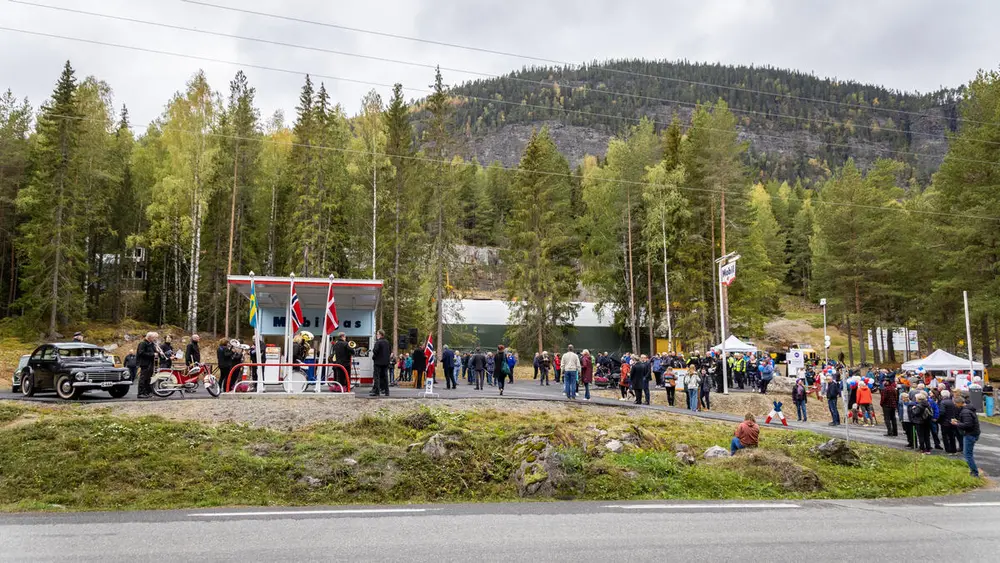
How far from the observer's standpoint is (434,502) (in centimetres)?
977

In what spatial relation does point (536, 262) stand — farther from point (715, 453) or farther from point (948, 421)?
point (715, 453)

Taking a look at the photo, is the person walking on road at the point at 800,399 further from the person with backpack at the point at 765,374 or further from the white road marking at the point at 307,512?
the white road marking at the point at 307,512

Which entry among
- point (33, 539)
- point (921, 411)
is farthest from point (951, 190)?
point (33, 539)

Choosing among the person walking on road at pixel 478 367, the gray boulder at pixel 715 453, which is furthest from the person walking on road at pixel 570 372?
the gray boulder at pixel 715 453

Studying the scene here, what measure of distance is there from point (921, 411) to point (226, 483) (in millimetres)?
15305

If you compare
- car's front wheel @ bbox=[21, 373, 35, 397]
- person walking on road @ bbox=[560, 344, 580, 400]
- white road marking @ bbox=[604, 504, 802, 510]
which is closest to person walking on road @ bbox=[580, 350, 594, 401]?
person walking on road @ bbox=[560, 344, 580, 400]

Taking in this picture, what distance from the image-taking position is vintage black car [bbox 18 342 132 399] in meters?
16.8

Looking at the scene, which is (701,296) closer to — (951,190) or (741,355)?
(741,355)

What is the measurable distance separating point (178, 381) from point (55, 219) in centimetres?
2322

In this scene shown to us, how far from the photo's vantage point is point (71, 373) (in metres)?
16.8

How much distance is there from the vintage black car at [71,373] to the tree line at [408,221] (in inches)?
692

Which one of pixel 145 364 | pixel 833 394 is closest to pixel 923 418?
pixel 833 394

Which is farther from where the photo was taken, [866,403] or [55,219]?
[55,219]

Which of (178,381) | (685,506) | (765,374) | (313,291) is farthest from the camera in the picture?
(765,374)
